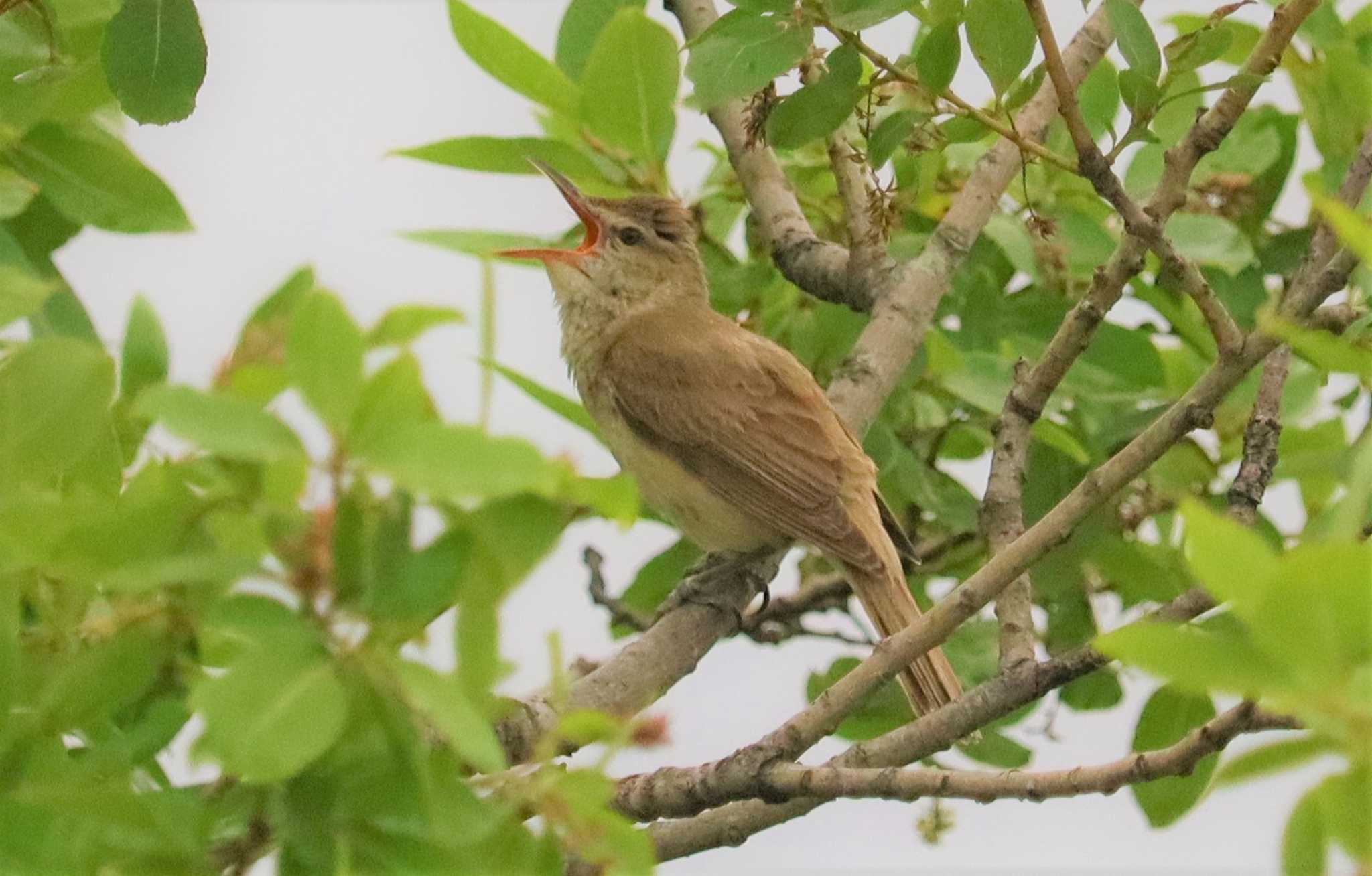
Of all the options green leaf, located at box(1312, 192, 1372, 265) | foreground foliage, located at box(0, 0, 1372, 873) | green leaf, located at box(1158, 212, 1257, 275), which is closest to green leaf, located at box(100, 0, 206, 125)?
foreground foliage, located at box(0, 0, 1372, 873)

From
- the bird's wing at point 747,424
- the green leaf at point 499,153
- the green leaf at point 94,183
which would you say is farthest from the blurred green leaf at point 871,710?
the green leaf at point 94,183

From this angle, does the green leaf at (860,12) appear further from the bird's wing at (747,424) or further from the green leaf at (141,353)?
the bird's wing at (747,424)

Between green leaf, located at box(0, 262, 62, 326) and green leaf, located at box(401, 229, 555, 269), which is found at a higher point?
green leaf, located at box(401, 229, 555, 269)

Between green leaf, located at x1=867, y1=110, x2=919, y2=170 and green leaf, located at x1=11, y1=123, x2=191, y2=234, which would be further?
green leaf, located at x1=867, y1=110, x2=919, y2=170

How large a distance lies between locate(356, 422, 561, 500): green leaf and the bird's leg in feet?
6.59

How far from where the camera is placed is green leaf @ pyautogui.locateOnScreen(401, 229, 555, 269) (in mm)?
2871

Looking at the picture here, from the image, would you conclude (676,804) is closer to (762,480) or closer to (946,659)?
(946,659)

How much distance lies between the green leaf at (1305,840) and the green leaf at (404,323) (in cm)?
55

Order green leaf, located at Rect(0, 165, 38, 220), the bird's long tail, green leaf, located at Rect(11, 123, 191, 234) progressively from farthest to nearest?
the bird's long tail
green leaf, located at Rect(11, 123, 191, 234)
green leaf, located at Rect(0, 165, 38, 220)

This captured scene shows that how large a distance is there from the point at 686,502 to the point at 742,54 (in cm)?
181

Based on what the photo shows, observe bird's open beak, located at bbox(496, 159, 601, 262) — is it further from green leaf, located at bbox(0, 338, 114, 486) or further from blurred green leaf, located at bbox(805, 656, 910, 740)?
green leaf, located at bbox(0, 338, 114, 486)

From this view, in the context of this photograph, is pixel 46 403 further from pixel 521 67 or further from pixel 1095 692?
pixel 1095 692

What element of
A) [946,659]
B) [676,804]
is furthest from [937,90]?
[946,659]

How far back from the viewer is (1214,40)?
83.9 inches
